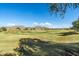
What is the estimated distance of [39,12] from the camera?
8.60 feet

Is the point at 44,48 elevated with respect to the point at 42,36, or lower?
lower

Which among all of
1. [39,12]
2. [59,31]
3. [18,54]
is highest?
[39,12]

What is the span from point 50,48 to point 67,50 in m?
0.15

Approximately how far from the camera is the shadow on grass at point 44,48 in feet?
8.54

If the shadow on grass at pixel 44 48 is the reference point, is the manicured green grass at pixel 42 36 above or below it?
above

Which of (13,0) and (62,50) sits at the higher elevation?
(13,0)

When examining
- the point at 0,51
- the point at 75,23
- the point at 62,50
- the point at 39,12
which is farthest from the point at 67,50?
the point at 0,51

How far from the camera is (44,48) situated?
2.62 meters

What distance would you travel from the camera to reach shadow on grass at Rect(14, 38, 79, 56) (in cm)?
260

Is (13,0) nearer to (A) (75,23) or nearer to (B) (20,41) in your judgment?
(B) (20,41)

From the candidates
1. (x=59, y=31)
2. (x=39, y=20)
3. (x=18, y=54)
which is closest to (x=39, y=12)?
(x=39, y=20)

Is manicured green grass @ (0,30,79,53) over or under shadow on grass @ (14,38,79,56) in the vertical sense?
over

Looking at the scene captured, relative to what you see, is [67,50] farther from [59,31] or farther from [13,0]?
[13,0]

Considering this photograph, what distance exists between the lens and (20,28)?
2621 millimetres
